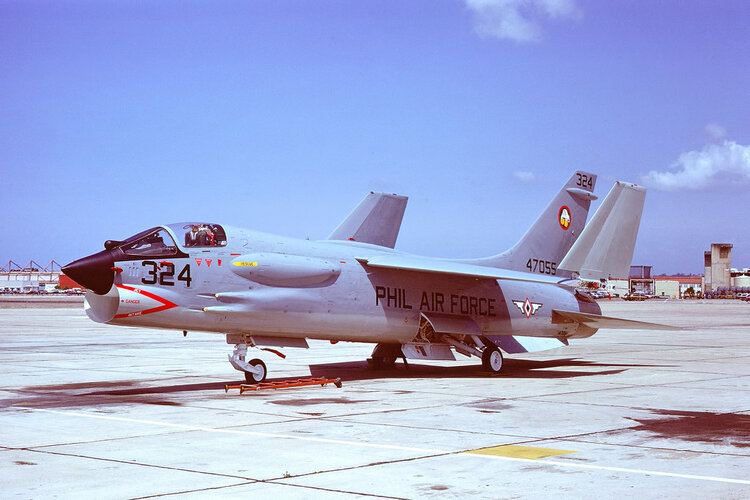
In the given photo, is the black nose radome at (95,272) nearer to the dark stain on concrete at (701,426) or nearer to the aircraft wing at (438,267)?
the aircraft wing at (438,267)

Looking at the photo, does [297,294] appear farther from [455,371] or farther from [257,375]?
[455,371]

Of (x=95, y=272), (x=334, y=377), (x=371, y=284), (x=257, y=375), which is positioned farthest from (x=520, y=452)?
(x=334, y=377)

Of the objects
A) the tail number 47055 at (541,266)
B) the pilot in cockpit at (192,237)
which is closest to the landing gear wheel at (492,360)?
the tail number 47055 at (541,266)

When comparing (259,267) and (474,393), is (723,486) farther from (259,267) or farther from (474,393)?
(259,267)

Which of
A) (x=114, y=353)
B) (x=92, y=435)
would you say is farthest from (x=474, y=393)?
(x=114, y=353)

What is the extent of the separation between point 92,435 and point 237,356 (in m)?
5.40

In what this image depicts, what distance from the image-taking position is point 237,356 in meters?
15.2

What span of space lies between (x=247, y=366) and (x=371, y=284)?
10.3 feet

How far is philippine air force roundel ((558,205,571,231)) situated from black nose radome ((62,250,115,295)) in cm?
1150

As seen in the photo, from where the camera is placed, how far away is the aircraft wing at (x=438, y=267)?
16609 millimetres

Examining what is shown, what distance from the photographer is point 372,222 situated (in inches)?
866

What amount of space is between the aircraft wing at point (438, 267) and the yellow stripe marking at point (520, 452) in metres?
7.78

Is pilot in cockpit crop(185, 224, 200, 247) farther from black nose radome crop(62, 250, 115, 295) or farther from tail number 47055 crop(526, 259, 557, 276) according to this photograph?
tail number 47055 crop(526, 259, 557, 276)

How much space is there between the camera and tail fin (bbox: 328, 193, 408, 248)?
21938 millimetres
